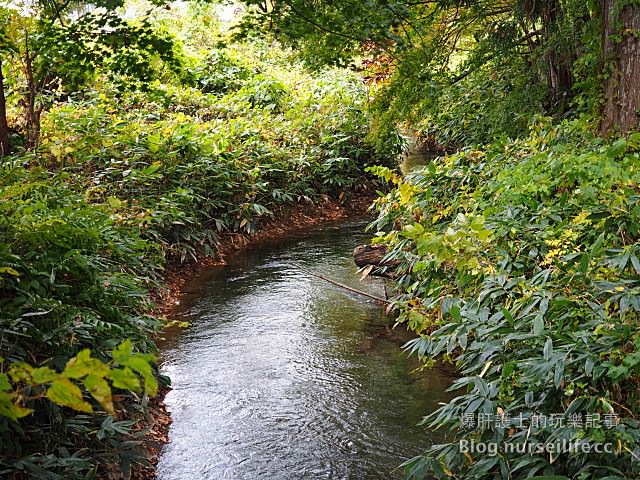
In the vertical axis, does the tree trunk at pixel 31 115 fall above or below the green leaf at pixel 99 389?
above

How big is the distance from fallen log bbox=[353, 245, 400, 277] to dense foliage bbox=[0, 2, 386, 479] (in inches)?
84.3

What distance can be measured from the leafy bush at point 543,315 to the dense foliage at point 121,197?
1666mm

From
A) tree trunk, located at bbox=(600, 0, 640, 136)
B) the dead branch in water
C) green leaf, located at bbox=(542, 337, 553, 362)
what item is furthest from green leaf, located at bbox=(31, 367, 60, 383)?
tree trunk, located at bbox=(600, 0, 640, 136)

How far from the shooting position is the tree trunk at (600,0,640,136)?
535 cm

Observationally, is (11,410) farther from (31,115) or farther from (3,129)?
(31,115)

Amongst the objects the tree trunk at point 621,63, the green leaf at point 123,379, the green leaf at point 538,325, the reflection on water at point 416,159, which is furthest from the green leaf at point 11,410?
the reflection on water at point 416,159

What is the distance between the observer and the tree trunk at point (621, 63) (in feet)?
17.6

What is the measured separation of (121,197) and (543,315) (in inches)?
209

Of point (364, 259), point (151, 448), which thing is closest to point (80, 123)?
point (364, 259)

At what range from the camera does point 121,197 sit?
7.09 metres

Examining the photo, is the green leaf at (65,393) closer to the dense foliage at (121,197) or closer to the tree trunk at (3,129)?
the dense foliage at (121,197)

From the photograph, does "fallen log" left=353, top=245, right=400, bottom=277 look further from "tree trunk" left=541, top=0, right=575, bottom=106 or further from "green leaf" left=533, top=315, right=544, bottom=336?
"green leaf" left=533, top=315, right=544, bottom=336

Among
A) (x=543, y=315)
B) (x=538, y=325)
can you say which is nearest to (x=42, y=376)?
(x=538, y=325)

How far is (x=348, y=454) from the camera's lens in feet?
12.8
